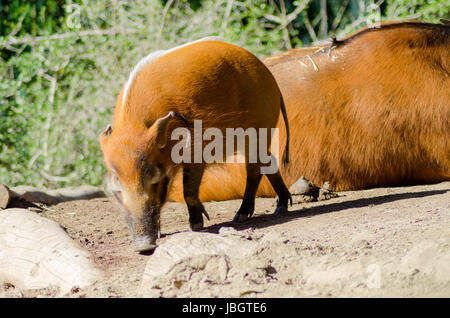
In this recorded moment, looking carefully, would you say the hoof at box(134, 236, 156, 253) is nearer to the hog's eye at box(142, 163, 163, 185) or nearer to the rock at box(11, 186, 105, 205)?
the hog's eye at box(142, 163, 163, 185)

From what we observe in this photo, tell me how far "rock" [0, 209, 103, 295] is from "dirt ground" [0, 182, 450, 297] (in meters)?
0.08

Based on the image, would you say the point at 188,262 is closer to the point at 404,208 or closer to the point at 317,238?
the point at 317,238

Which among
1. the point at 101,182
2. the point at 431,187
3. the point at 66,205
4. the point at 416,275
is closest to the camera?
the point at 416,275

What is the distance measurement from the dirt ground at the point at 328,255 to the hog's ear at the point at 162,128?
1.97 ft

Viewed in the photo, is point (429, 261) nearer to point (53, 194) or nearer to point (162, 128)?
point (162, 128)

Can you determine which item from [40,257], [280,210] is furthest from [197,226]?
[40,257]

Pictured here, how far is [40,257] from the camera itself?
9.64ft

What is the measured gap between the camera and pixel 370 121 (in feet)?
14.4

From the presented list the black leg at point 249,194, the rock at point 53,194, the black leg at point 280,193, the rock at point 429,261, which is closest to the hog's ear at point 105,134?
the black leg at point 249,194

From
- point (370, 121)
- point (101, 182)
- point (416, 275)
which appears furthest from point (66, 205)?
point (416, 275)

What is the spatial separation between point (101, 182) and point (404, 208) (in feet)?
13.4

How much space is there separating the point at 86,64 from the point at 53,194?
8.36ft

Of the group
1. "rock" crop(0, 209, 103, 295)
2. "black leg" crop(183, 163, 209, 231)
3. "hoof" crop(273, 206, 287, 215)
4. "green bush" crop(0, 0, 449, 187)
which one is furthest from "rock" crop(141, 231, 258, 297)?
"green bush" crop(0, 0, 449, 187)

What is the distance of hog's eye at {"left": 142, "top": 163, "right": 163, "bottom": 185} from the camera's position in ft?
10.4
